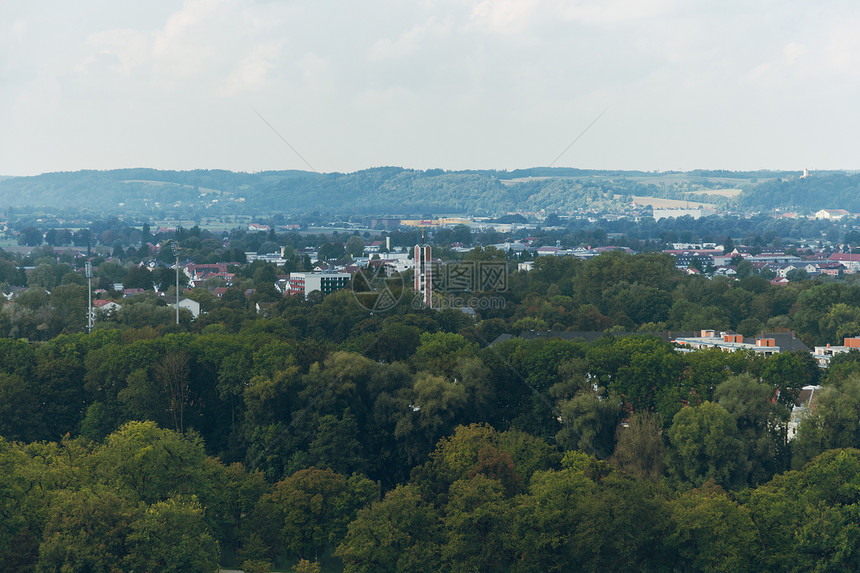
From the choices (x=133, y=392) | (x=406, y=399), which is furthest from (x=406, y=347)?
(x=133, y=392)

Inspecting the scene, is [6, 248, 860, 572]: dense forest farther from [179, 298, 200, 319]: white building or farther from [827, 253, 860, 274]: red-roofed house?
[827, 253, 860, 274]: red-roofed house

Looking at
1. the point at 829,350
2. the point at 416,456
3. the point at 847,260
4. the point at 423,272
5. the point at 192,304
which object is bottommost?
the point at 847,260

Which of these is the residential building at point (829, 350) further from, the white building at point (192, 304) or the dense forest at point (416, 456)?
the white building at point (192, 304)

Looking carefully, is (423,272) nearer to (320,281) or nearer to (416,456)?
(320,281)

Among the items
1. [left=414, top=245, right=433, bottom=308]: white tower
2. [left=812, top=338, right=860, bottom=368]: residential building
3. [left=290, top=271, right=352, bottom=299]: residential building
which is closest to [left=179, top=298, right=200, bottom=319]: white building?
[left=414, top=245, right=433, bottom=308]: white tower

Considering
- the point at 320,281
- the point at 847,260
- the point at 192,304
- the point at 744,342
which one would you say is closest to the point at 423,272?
the point at 192,304

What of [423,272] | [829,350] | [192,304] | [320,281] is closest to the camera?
[829,350]

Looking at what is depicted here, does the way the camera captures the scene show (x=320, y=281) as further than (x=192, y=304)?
Yes

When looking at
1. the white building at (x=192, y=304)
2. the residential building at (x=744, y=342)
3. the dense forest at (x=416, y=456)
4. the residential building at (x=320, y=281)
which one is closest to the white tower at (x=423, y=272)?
the residential building at (x=744, y=342)

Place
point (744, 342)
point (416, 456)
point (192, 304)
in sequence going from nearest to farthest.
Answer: point (416, 456) < point (744, 342) < point (192, 304)

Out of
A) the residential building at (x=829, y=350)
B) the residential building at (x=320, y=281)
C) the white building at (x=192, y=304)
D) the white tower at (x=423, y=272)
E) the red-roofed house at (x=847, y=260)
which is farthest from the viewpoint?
the red-roofed house at (x=847, y=260)
